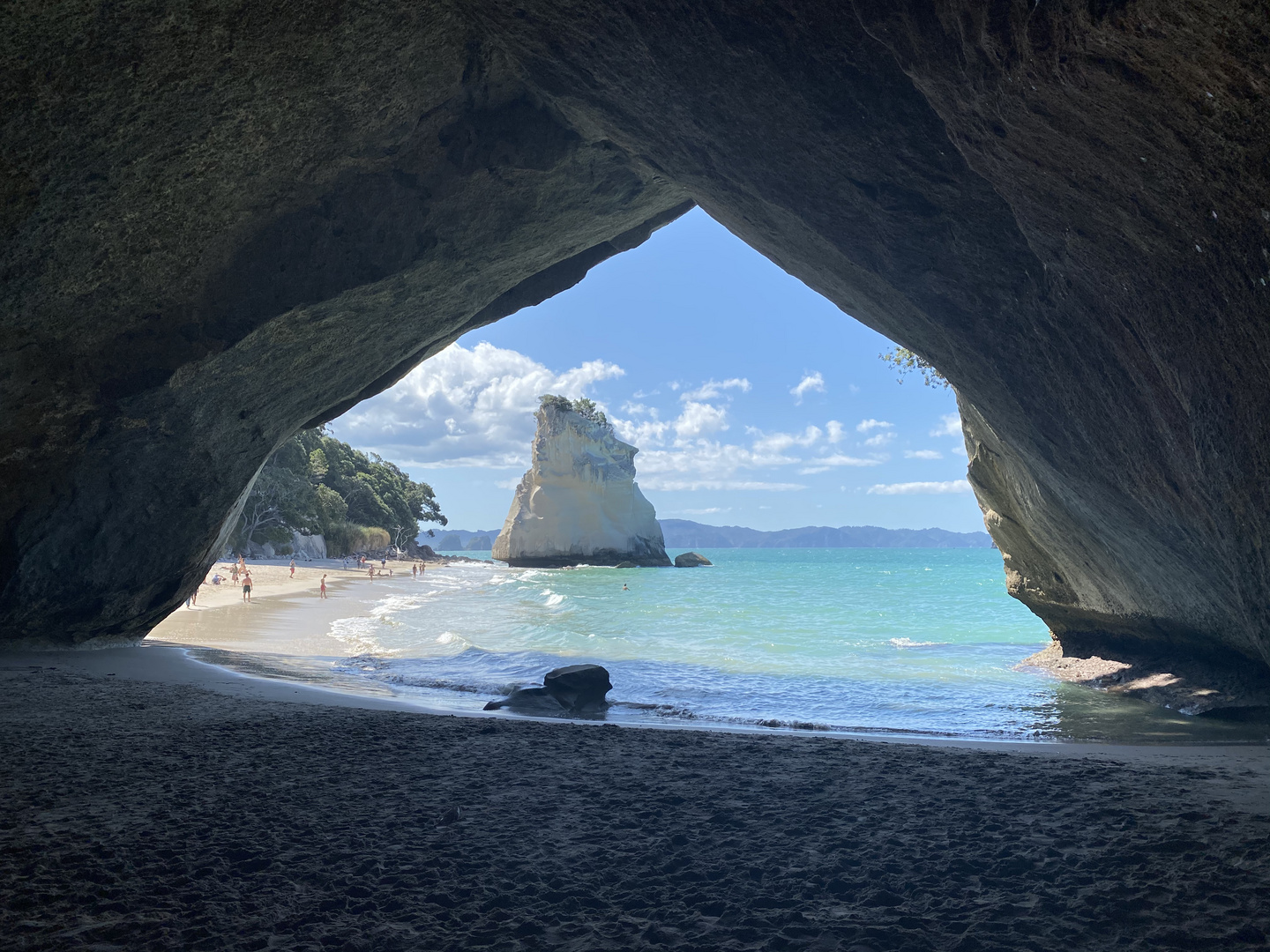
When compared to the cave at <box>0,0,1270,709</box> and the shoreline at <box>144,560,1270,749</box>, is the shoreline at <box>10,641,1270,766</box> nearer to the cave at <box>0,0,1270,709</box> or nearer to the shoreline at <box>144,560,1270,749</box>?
the shoreline at <box>144,560,1270,749</box>

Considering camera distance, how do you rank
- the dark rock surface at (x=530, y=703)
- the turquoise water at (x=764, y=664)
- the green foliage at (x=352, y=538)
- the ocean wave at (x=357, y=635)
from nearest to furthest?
the dark rock surface at (x=530, y=703) → the turquoise water at (x=764, y=664) → the ocean wave at (x=357, y=635) → the green foliage at (x=352, y=538)

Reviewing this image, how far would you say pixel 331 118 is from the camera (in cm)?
783

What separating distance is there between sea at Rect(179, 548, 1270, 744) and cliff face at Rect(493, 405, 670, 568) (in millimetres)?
44490

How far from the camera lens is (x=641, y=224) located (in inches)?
483

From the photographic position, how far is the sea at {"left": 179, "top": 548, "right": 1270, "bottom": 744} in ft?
30.3

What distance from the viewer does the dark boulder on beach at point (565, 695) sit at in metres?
9.31

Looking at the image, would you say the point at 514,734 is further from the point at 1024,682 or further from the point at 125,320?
the point at 1024,682

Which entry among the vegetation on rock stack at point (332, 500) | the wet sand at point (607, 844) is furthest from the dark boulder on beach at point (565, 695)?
the vegetation on rock stack at point (332, 500)

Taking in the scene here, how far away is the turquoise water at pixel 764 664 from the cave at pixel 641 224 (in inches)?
75.9

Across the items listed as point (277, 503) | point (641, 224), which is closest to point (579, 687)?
point (641, 224)

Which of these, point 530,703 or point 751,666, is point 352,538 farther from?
point 530,703

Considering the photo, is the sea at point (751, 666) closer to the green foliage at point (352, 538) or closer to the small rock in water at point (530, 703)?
the small rock in water at point (530, 703)

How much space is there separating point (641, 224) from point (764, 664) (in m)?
8.65

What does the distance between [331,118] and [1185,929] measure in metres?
9.10
